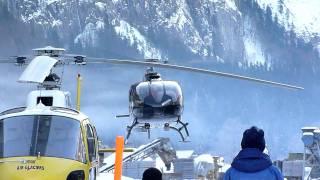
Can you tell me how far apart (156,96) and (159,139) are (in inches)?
4012

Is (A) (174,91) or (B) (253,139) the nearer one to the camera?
(B) (253,139)

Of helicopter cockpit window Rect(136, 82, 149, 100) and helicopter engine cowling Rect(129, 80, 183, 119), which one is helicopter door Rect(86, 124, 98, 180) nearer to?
helicopter engine cowling Rect(129, 80, 183, 119)

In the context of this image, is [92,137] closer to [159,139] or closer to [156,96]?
[156,96]

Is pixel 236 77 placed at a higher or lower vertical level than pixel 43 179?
higher

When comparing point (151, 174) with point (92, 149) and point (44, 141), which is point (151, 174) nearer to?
point (44, 141)

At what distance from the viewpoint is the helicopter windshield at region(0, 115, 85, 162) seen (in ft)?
65.3

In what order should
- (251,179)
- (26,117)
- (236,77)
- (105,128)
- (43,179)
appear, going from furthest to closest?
(105,128), (236,77), (26,117), (43,179), (251,179)

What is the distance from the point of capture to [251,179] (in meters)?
12.7

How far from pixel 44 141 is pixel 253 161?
7984 millimetres

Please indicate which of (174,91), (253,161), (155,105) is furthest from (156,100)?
(253,161)

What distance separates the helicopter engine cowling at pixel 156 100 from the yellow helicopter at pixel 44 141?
28.1 ft

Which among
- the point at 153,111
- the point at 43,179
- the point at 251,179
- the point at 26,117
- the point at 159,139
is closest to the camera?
the point at 251,179

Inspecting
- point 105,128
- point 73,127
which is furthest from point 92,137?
point 105,128

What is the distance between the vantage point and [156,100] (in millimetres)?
30438
